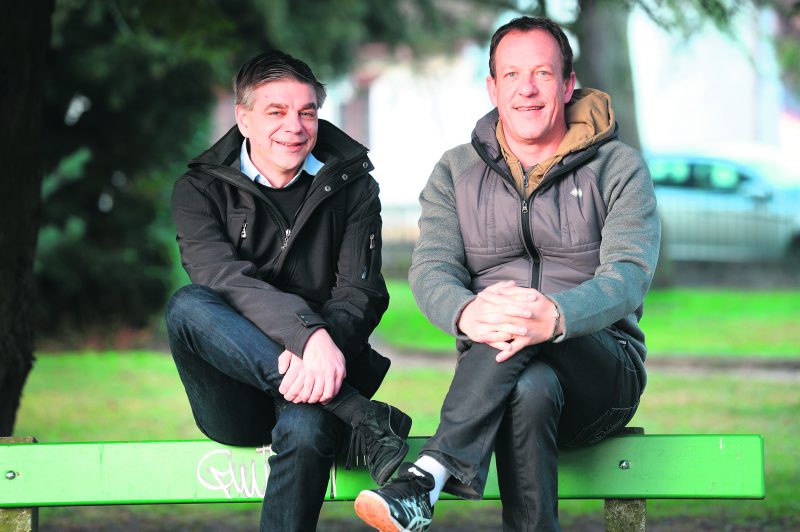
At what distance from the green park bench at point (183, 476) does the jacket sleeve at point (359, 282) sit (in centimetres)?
42

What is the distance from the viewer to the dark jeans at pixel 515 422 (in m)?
3.47

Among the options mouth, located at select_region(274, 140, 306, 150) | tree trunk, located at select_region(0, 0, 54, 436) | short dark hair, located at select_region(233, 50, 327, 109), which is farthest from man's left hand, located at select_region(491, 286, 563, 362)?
tree trunk, located at select_region(0, 0, 54, 436)

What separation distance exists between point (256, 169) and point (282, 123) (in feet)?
0.61

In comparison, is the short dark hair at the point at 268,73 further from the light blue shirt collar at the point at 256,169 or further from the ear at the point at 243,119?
the light blue shirt collar at the point at 256,169

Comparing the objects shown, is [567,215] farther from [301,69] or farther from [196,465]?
[196,465]

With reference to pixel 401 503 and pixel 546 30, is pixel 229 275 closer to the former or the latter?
pixel 401 503

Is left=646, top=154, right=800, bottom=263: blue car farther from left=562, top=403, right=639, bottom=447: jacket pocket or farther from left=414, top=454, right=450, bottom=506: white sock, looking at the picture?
left=414, top=454, right=450, bottom=506: white sock

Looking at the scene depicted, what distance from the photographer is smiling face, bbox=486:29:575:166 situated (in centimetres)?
399

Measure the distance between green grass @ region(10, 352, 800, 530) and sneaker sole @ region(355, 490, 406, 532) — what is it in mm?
2665

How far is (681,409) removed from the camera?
9.21 metres

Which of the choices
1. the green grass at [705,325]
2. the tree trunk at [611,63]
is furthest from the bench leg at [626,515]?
the tree trunk at [611,63]

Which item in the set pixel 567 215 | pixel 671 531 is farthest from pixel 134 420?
pixel 567 215

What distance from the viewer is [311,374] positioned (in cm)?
367

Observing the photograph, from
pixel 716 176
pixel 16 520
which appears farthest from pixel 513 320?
pixel 716 176
